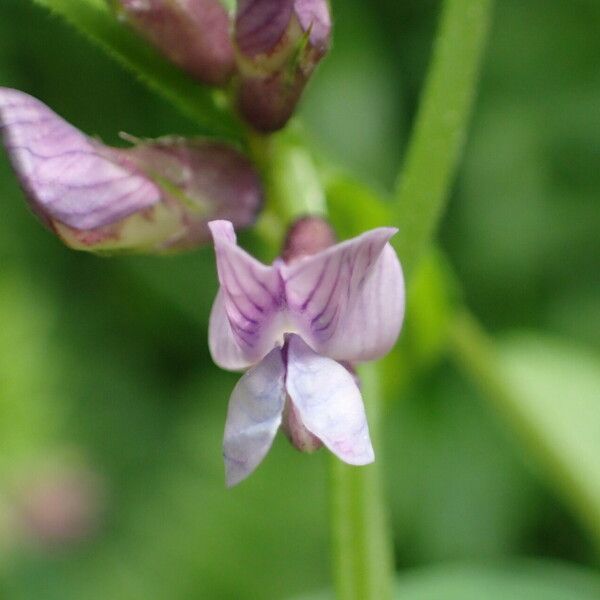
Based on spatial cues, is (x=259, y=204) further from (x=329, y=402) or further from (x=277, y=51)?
(x=329, y=402)

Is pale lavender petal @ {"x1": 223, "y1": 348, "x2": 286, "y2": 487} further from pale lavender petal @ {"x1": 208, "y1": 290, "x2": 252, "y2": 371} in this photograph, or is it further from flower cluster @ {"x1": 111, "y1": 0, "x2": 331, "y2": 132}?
flower cluster @ {"x1": 111, "y1": 0, "x2": 331, "y2": 132}

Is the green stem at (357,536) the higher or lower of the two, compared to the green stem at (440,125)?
lower

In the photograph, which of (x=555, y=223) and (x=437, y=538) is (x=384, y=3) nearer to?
(x=555, y=223)

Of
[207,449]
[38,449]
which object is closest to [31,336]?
[38,449]

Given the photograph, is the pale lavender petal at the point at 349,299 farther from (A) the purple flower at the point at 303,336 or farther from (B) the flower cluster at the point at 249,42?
(B) the flower cluster at the point at 249,42

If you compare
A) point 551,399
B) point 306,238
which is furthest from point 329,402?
point 551,399

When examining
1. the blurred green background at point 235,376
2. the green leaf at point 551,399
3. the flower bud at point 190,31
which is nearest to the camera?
the flower bud at point 190,31

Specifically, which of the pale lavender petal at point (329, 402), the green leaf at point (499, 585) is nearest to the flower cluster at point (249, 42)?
the pale lavender petal at point (329, 402)
